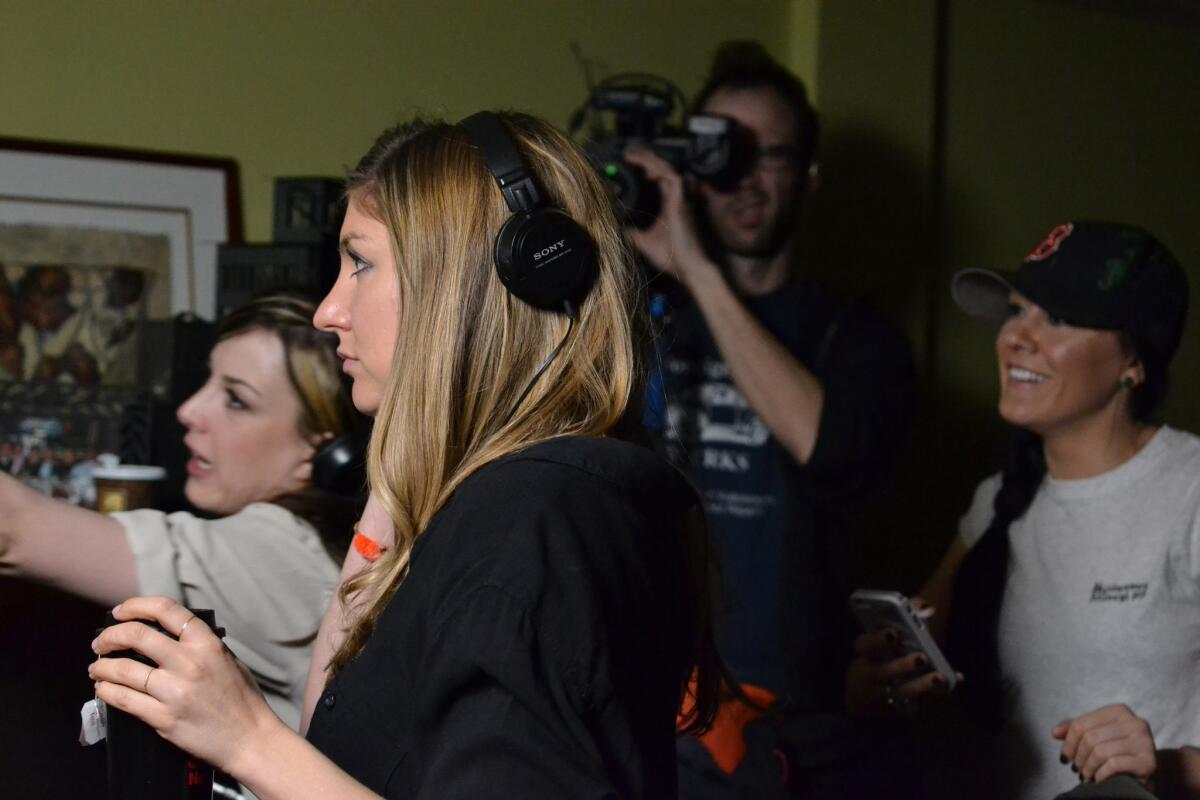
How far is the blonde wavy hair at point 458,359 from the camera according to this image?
98 cm

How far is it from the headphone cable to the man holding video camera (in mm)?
1065

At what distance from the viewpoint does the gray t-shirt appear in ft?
5.66

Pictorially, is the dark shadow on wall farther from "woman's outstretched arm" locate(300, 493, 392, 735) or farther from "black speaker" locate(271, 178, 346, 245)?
"woman's outstretched arm" locate(300, 493, 392, 735)

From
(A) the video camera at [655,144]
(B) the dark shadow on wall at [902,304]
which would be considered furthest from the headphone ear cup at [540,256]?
(B) the dark shadow on wall at [902,304]

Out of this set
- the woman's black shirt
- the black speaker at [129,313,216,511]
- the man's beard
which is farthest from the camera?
the man's beard

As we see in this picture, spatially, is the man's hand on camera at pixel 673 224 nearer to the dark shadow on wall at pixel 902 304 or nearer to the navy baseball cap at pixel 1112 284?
the navy baseball cap at pixel 1112 284

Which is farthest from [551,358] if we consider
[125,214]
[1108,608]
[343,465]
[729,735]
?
[125,214]

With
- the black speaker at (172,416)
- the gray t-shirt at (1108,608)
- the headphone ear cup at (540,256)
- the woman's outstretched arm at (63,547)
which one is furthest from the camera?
the black speaker at (172,416)

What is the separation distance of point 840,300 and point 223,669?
179 centimetres

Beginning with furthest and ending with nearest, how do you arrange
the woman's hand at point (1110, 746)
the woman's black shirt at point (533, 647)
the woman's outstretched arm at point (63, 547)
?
the woman's hand at point (1110, 746) < the woman's outstretched arm at point (63, 547) < the woman's black shirt at point (533, 647)

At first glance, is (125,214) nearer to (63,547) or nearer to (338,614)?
(63,547)

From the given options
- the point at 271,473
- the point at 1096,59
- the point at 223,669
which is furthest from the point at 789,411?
the point at 1096,59

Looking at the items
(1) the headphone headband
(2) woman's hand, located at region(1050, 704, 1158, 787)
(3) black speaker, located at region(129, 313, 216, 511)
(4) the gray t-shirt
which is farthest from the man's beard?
(1) the headphone headband

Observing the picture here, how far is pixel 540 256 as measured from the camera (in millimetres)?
951
